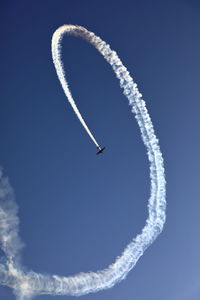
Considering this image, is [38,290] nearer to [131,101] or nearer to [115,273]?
[115,273]

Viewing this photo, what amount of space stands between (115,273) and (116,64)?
29865 millimetres

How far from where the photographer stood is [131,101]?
69062 mm

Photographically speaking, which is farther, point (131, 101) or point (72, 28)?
point (131, 101)

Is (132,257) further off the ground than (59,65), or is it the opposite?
(59,65)

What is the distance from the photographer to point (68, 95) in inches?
2542

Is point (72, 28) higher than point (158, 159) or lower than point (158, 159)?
higher

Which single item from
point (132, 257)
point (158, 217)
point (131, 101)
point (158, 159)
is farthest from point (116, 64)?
point (132, 257)

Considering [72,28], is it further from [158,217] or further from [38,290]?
[38,290]

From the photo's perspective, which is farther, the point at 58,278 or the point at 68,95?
the point at 58,278

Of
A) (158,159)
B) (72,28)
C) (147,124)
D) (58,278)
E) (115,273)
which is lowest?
(115,273)

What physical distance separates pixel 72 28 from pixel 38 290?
116ft

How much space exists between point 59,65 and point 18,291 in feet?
99.9

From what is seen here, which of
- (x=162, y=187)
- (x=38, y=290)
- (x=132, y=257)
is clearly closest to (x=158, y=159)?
(x=162, y=187)

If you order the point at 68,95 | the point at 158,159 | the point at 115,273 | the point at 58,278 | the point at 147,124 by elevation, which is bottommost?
the point at 115,273
